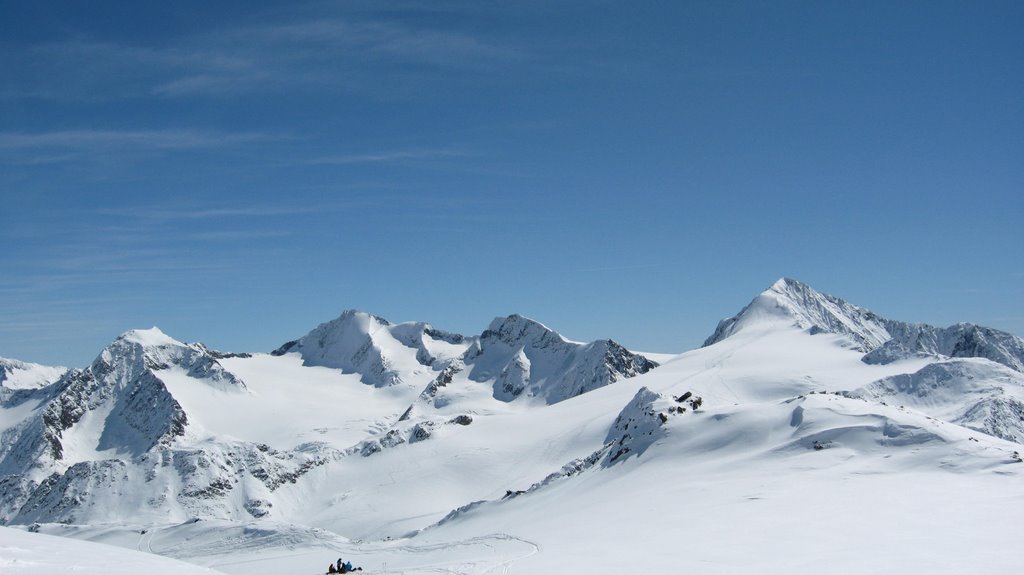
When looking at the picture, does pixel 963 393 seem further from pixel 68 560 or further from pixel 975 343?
pixel 68 560

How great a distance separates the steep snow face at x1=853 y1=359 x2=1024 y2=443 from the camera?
8494 centimetres

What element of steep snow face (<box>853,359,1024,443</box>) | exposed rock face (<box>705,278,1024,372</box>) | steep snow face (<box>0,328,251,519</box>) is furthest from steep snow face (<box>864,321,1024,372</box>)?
steep snow face (<box>0,328,251,519</box>)

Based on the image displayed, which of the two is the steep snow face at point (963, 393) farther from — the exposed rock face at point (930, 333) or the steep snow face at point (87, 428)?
the steep snow face at point (87, 428)

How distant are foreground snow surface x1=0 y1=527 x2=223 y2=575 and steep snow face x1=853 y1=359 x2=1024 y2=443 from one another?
87654 millimetres

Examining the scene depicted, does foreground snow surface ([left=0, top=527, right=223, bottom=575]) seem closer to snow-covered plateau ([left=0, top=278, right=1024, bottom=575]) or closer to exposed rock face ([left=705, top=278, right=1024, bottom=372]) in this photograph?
snow-covered plateau ([left=0, top=278, right=1024, bottom=575])

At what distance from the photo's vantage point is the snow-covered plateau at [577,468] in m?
30.8

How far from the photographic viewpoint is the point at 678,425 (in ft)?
214

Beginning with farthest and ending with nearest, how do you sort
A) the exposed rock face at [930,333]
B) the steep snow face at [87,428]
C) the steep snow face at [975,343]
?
the exposed rock face at [930,333], the steep snow face at [975,343], the steep snow face at [87,428]

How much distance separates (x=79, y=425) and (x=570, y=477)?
162590 mm

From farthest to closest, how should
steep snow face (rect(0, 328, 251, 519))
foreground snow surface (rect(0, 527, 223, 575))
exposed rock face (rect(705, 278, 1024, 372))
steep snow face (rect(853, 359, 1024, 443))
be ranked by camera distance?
exposed rock face (rect(705, 278, 1024, 372)), steep snow face (rect(0, 328, 251, 519)), steep snow face (rect(853, 359, 1024, 443)), foreground snow surface (rect(0, 527, 223, 575))

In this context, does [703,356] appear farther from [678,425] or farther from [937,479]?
[937,479]

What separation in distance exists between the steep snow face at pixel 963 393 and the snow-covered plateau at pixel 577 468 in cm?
38

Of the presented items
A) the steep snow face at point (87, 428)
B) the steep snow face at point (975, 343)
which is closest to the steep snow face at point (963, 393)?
the steep snow face at point (975, 343)

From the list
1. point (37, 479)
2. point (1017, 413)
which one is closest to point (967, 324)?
point (1017, 413)
